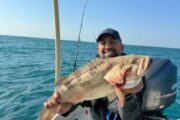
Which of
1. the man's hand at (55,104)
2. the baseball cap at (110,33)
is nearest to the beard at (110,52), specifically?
the baseball cap at (110,33)

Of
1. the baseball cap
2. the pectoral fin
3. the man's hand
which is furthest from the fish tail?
the baseball cap

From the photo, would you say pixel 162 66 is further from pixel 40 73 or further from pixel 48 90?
pixel 40 73

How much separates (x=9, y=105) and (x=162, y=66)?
565 cm

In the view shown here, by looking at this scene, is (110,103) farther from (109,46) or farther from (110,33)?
(110,33)

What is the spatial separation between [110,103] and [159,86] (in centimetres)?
84

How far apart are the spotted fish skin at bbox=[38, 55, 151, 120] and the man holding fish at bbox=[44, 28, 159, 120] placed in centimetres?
16

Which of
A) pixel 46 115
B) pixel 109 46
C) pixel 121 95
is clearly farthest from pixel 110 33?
pixel 46 115

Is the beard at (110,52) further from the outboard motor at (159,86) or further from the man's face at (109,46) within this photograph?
the outboard motor at (159,86)

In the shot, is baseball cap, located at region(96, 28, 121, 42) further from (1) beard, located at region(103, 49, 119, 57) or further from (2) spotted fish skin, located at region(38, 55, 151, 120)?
(2) spotted fish skin, located at region(38, 55, 151, 120)

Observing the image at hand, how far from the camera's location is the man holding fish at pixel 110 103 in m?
3.64

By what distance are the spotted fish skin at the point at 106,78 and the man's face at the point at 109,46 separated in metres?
0.96

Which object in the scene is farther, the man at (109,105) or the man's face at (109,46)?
the man's face at (109,46)

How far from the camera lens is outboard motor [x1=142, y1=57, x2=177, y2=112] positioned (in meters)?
4.45

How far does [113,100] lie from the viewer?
13.3 feet
